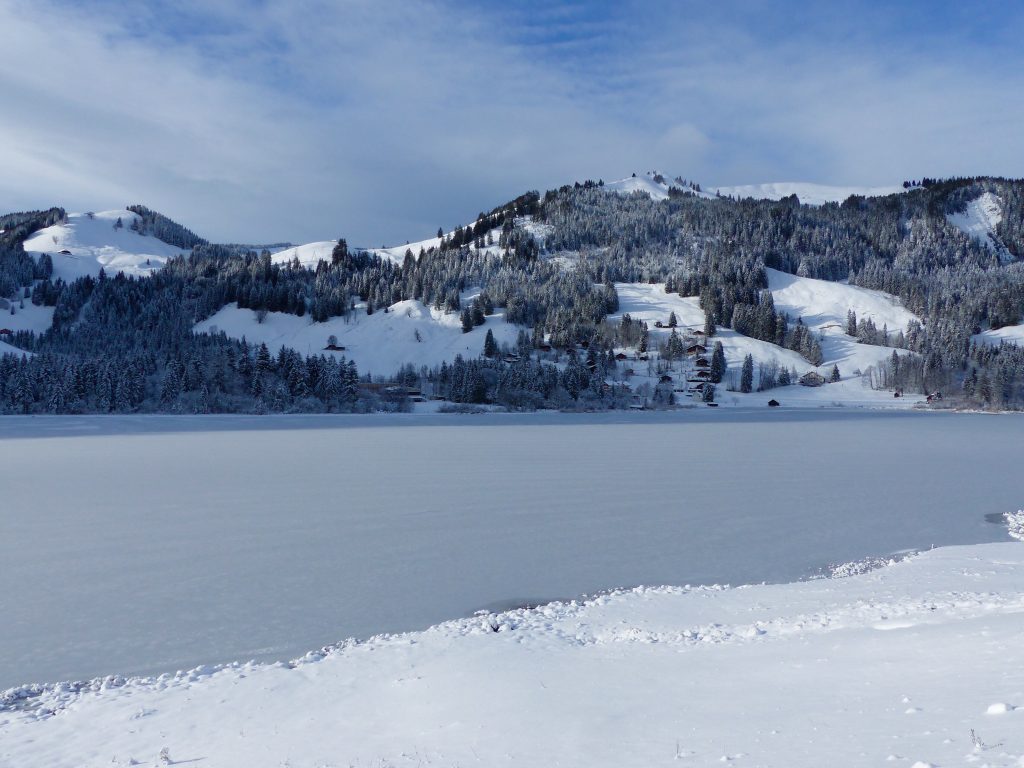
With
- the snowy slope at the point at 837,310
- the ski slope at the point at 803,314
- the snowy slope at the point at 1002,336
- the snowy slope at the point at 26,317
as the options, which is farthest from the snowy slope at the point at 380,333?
the snowy slope at the point at 1002,336

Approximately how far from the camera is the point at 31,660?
12.0 meters

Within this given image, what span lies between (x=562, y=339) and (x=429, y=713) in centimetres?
12991

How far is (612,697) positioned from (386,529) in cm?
1449

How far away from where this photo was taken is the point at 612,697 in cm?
913

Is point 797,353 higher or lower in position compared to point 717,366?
higher

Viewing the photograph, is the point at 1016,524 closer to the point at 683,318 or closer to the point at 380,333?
the point at 380,333

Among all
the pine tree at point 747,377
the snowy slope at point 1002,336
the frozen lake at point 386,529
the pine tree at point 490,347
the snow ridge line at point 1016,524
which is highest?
the snowy slope at point 1002,336

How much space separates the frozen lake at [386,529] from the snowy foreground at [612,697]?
2106 mm

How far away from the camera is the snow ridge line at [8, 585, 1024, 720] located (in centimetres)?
1062

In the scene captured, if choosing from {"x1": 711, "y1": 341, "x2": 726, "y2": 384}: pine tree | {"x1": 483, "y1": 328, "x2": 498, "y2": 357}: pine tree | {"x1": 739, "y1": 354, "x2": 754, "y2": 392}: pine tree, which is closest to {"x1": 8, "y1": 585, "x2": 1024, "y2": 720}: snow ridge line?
{"x1": 483, "y1": 328, "x2": 498, "y2": 357}: pine tree

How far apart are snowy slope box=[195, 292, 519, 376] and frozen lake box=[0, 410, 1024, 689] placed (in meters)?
88.5

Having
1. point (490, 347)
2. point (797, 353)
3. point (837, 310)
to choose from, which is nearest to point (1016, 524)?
point (490, 347)

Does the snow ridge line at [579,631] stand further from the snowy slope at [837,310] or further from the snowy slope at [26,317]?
the snowy slope at [26,317]

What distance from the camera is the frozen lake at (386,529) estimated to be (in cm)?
1396
